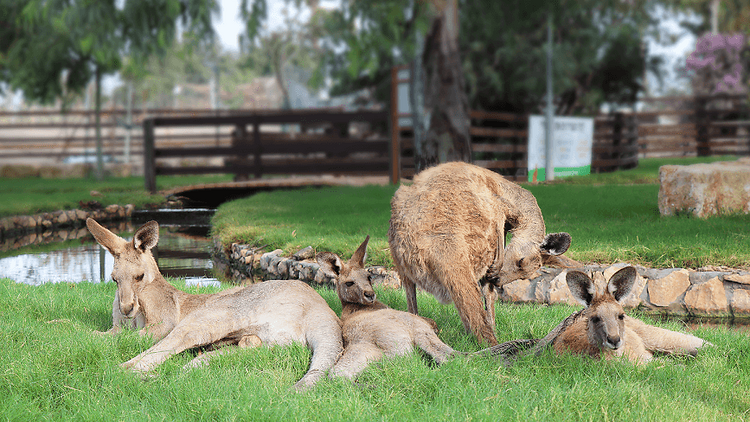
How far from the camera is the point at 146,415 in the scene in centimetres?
Answer: 311

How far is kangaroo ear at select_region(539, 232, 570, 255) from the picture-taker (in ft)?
13.4

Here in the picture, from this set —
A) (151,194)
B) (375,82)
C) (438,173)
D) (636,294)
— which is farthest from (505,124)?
(438,173)

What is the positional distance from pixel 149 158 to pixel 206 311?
13.2 m

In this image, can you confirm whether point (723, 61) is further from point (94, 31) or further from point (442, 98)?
point (94, 31)

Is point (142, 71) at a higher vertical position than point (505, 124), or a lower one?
higher

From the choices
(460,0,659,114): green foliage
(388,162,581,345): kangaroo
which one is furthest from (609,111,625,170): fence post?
(388,162,581,345): kangaroo

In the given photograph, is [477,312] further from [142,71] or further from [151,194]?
[142,71]

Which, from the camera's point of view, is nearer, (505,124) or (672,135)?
(505,124)

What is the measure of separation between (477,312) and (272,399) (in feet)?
4.58

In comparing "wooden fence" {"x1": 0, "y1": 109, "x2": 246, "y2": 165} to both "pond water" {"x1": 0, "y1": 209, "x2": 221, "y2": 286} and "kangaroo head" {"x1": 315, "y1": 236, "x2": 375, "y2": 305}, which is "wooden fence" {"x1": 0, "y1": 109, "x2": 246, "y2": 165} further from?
"kangaroo head" {"x1": 315, "y1": 236, "x2": 375, "y2": 305}

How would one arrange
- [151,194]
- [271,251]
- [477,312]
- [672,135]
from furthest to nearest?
1. [672,135]
2. [151,194]
3. [271,251]
4. [477,312]

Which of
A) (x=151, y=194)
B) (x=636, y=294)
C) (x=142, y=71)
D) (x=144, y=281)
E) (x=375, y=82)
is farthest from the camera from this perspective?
(x=375, y=82)

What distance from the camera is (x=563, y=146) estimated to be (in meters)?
15.9

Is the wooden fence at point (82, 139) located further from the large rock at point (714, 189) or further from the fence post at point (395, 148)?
the large rock at point (714, 189)
